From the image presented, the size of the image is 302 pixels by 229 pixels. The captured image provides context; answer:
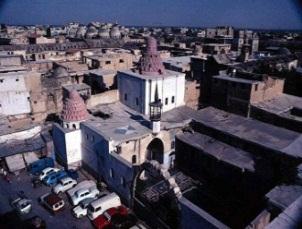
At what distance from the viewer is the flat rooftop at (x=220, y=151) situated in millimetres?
19255

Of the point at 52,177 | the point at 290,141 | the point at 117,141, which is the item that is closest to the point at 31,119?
the point at 52,177

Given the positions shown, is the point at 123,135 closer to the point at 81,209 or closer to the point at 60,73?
the point at 81,209

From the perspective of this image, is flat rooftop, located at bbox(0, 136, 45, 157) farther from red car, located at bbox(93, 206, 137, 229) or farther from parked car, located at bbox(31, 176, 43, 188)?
red car, located at bbox(93, 206, 137, 229)

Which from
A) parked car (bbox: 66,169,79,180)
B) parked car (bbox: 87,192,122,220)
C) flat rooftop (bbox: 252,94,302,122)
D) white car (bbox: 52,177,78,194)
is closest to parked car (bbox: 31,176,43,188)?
white car (bbox: 52,177,78,194)

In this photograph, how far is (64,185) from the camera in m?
21.7

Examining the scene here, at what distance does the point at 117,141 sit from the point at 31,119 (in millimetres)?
15312

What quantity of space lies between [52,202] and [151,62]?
1510 cm

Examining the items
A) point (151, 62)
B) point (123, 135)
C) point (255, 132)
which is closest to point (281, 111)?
point (255, 132)

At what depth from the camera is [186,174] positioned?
2378 cm

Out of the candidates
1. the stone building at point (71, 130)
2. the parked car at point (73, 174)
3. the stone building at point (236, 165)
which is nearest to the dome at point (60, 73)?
the stone building at point (71, 130)

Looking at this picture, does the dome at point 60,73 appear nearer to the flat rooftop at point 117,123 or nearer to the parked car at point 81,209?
the flat rooftop at point 117,123

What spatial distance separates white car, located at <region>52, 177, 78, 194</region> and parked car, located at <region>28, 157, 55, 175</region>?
3.23m

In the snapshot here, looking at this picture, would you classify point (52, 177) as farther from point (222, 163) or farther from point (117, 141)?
point (222, 163)

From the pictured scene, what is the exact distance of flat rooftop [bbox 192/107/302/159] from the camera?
19125mm
